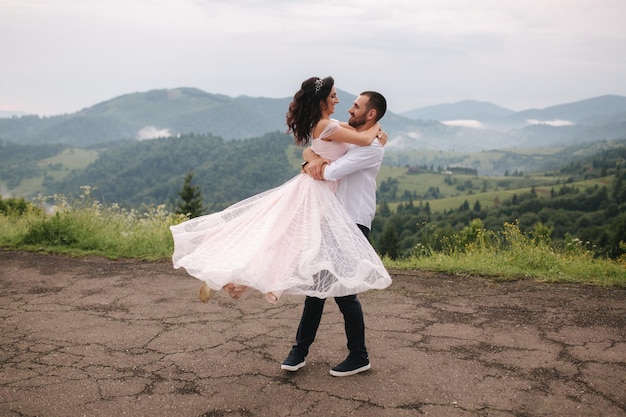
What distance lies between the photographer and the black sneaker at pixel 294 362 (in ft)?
14.2

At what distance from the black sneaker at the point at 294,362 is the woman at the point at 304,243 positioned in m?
0.74

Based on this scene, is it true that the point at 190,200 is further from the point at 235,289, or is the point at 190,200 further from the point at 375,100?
the point at 375,100

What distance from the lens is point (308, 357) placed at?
467 cm

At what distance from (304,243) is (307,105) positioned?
0.97m

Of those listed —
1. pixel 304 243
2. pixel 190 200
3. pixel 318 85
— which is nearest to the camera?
pixel 318 85

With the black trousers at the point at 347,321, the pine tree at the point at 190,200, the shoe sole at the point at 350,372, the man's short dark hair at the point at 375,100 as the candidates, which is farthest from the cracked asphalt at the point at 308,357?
the pine tree at the point at 190,200

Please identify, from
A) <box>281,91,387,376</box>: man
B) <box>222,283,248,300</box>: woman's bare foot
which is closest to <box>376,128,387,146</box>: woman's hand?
<box>281,91,387,376</box>: man

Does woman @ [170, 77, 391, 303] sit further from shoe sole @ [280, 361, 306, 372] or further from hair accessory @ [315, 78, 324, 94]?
shoe sole @ [280, 361, 306, 372]

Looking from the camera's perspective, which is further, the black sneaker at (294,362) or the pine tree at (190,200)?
the pine tree at (190,200)

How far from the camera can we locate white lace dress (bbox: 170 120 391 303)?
382 centimetres

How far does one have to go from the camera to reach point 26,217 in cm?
1022

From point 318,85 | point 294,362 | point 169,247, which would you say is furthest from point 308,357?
point 169,247

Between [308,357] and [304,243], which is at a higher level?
[304,243]

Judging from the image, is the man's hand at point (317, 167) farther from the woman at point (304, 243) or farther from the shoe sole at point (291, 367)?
the shoe sole at point (291, 367)
